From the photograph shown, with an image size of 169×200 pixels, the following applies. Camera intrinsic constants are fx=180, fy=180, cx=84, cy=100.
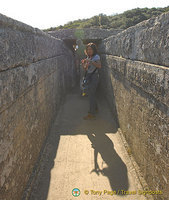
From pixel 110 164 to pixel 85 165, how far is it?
40 centimetres

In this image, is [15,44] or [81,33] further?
[81,33]

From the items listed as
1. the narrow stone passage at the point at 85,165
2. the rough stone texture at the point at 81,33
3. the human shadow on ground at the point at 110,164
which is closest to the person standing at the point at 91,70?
the narrow stone passage at the point at 85,165

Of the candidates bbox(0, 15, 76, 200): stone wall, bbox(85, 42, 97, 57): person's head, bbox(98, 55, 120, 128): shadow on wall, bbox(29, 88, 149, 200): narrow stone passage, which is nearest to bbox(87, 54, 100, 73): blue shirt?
bbox(85, 42, 97, 57): person's head

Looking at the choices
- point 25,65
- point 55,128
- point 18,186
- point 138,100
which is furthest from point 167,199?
point 55,128

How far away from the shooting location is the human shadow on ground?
2.41m

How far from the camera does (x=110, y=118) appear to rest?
15.4ft

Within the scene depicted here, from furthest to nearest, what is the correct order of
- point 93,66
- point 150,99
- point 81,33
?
point 81,33 < point 93,66 < point 150,99

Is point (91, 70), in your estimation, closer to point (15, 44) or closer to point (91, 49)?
point (91, 49)

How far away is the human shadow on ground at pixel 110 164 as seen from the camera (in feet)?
7.91

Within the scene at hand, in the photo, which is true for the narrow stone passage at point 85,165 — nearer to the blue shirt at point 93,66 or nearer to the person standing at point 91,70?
the person standing at point 91,70

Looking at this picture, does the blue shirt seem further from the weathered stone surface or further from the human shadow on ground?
the weathered stone surface

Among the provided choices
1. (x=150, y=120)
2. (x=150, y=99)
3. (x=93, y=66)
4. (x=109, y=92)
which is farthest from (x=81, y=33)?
(x=150, y=120)

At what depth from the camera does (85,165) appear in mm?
2822

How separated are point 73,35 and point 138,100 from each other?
572 cm
